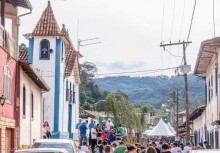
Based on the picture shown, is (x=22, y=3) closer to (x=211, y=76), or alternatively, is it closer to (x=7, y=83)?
(x=7, y=83)

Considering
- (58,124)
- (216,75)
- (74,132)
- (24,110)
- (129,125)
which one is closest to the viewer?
(24,110)

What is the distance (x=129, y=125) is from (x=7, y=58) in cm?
4188

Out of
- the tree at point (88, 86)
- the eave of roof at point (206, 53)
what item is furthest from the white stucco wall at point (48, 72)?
the tree at point (88, 86)

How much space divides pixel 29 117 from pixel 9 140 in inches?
177

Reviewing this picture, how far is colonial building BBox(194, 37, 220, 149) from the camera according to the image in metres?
29.9

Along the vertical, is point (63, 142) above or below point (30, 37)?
below

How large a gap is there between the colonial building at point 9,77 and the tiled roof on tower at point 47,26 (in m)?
17.6

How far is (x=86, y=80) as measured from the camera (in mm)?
108250

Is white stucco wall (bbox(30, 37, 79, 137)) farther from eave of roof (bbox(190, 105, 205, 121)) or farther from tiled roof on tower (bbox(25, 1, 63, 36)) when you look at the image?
eave of roof (bbox(190, 105, 205, 121))

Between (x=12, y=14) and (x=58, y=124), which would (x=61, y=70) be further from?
(x=12, y=14)

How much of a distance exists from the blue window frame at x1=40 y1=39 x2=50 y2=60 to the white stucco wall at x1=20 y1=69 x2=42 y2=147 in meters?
11.7

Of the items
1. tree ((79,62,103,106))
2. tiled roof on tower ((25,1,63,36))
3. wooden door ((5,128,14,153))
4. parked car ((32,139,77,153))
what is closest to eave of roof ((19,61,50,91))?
wooden door ((5,128,14,153))

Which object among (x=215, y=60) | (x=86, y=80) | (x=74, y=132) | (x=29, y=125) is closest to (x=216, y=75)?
(x=215, y=60)

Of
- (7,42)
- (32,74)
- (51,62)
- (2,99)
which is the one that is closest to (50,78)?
(51,62)
